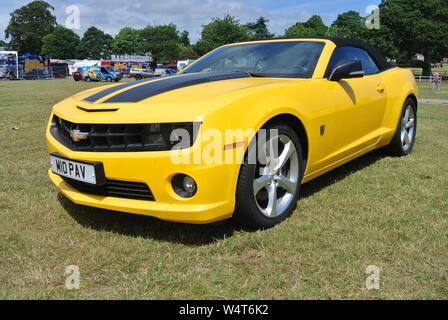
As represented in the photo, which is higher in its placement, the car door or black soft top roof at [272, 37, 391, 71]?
black soft top roof at [272, 37, 391, 71]

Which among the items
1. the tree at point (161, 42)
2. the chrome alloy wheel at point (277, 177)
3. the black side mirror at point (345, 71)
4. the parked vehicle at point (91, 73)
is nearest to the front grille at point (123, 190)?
the chrome alloy wheel at point (277, 177)

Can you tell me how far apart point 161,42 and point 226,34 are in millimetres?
30823

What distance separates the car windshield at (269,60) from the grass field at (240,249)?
1.06m

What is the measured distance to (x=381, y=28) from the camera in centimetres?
4291

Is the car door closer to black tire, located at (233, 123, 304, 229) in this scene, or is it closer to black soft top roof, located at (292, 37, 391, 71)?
black soft top roof, located at (292, 37, 391, 71)

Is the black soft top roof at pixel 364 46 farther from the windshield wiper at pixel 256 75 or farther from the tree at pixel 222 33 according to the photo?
the tree at pixel 222 33

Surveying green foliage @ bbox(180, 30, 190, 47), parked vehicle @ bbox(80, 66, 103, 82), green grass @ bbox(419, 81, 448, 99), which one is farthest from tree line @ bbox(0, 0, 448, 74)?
green foliage @ bbox(180, 30, 190, 47)

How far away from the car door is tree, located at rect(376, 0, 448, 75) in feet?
135

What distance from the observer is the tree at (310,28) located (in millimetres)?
77938

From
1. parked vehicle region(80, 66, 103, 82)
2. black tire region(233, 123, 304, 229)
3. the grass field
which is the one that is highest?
parked vehicle region(80, 66, 103, 82)

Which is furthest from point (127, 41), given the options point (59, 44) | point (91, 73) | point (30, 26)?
point (91, 73)

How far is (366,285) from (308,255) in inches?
15.6

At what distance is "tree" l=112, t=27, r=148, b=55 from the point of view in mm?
91875
